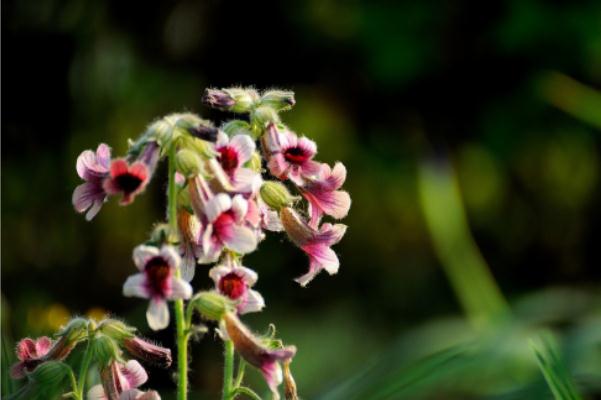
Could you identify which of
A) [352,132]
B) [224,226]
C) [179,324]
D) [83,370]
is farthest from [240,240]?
[352,132]

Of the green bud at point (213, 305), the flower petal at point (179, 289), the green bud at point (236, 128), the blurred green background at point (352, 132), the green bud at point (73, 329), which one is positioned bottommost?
the flower petal at point (179, 289)

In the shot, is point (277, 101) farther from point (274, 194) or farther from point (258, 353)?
point (258, 353)

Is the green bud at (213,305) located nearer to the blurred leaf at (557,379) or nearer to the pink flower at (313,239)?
the pink flower at (313,239)

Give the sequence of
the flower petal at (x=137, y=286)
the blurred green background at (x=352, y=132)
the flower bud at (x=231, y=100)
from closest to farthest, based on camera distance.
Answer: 1. the flower petal at (x=137, y=286)
2. the flower bud at (x=231, y=100)
3. the blurred green background at (x=352, y=132)

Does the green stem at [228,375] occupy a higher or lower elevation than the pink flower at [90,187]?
lower

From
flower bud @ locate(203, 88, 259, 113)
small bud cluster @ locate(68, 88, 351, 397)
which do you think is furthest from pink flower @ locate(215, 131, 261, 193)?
flower bud @ locate(203, 88, 259, 113)

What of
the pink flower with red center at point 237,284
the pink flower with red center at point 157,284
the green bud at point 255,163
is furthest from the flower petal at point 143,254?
the green bud at point 255,163

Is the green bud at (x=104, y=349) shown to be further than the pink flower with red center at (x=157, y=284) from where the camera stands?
Yes
